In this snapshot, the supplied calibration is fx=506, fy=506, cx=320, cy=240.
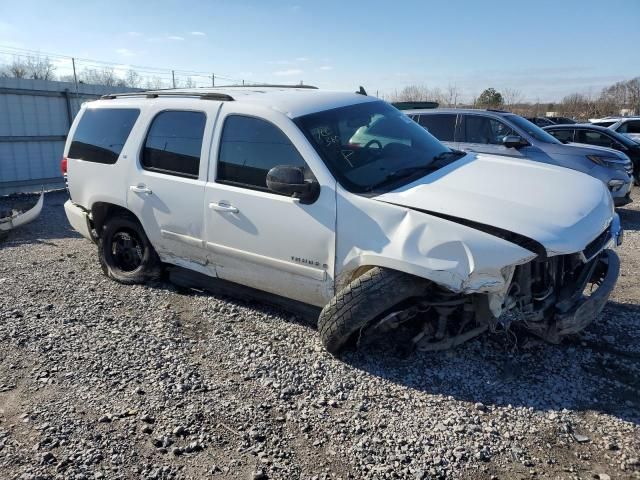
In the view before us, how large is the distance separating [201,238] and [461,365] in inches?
93.5

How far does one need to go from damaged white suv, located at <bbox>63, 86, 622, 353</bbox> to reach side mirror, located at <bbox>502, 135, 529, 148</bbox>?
4.27 metres

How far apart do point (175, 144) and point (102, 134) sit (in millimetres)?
1183

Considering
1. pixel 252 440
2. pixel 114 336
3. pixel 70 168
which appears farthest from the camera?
pixel 70 168

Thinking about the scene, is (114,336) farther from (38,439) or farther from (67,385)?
(38,439)

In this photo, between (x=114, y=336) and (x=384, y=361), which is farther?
(x=114, y=336)

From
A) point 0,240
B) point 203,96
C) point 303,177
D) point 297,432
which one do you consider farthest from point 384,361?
point 0,240

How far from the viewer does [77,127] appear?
5.55 m

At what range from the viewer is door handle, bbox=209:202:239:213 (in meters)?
4.07

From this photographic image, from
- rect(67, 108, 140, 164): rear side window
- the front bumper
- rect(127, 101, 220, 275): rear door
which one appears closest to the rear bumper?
rect(67, 108, 140, 164): rear side window

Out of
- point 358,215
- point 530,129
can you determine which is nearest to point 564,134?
point 530,129

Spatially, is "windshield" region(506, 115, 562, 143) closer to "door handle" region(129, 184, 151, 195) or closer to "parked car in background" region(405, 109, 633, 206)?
"parked car in background" region(405, 109, 633, 206)

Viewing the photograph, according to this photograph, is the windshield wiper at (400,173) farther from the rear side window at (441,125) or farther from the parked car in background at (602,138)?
the parked car in background at (602,138)

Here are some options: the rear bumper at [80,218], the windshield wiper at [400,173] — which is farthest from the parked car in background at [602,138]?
the rear bumper at [80,218]

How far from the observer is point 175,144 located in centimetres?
459
